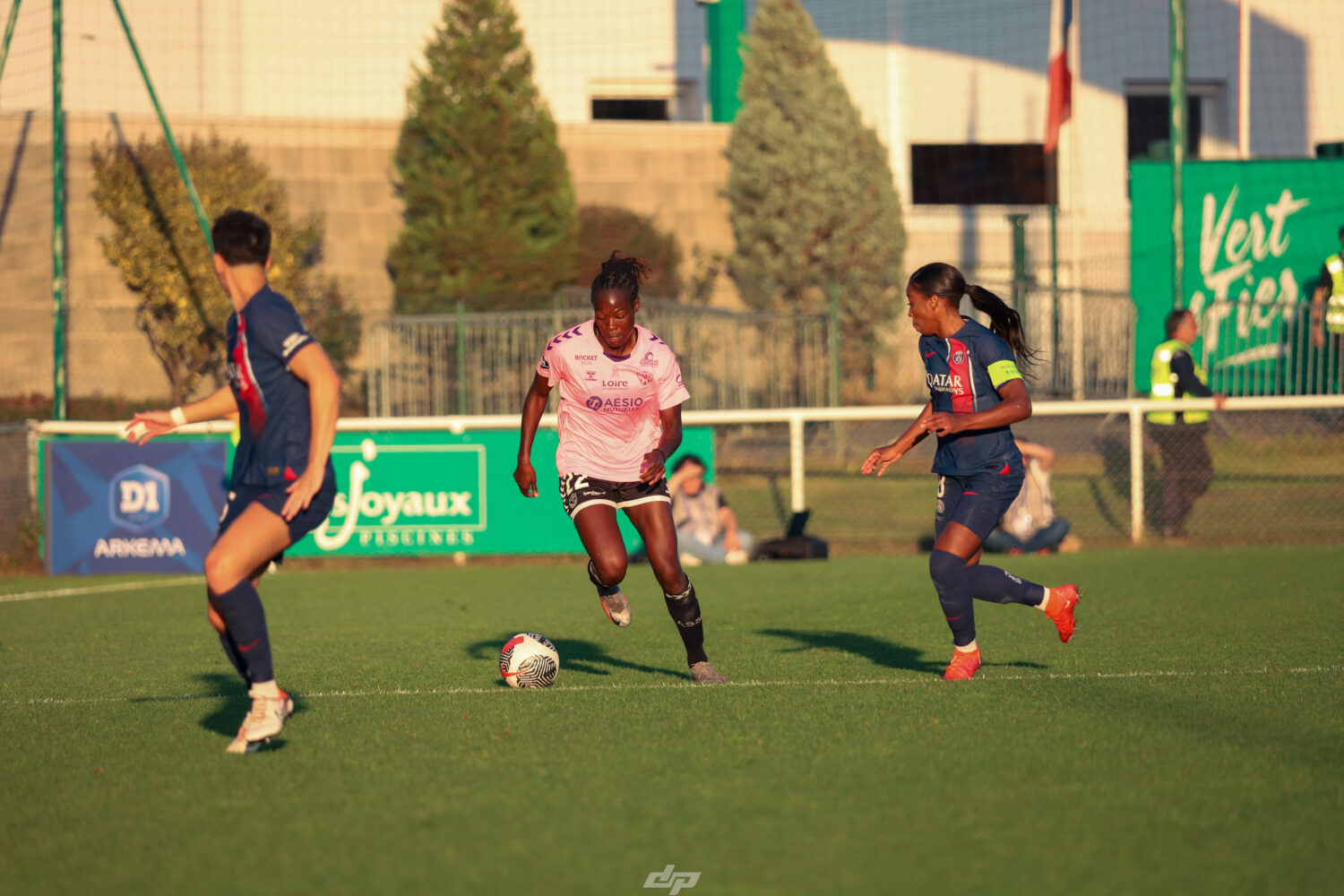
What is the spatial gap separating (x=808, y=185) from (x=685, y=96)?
6.12 meters

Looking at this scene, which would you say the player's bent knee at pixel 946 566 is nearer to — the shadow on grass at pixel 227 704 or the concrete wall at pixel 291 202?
the shadow on grass at pixel 227 704

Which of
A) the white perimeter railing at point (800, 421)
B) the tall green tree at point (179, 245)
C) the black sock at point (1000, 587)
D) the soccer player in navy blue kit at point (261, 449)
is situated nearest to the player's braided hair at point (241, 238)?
the soccer player in navy blue kit at point (261, 449)

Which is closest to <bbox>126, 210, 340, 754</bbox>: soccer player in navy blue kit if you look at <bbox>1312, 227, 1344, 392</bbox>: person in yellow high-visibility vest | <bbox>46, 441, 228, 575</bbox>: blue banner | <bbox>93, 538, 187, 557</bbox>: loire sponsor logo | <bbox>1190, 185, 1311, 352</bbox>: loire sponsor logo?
<bbox>46, 441, 228, 575</bbox>: blue banner

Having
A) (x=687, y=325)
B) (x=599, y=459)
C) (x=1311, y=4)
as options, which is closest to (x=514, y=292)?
(x=687, y=325)

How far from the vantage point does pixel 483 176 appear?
967 inches

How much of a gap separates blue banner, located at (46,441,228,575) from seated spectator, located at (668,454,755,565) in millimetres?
4366

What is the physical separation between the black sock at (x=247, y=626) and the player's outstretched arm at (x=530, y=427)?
201 centimetres

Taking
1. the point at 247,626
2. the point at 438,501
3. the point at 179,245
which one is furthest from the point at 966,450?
the point at 179,245

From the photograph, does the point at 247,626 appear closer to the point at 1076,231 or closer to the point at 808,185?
the point at 808,185

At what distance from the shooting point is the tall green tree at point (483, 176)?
2417 centimetres

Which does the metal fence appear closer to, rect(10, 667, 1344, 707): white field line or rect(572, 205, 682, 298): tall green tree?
rect(572, 205, 682, 298): tall green tree

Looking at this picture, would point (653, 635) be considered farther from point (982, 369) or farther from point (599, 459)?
point (982, 369)

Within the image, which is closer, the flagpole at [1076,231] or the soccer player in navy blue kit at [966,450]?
the soccer player in navy blue kit at [966,450]

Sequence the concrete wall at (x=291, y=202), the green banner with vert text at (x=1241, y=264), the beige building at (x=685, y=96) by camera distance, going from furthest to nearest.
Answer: the beige building at (x=685, y=96) < the concrete wall at (x=291, y=202) < the green banner with vert text at (x=1241, y=264)
